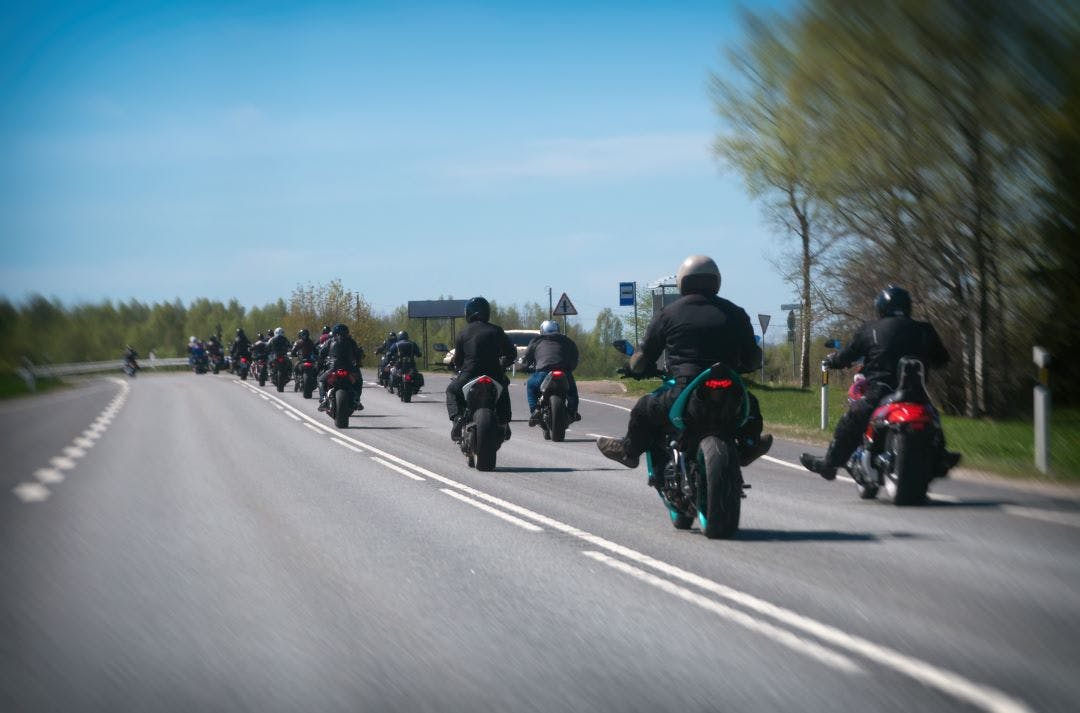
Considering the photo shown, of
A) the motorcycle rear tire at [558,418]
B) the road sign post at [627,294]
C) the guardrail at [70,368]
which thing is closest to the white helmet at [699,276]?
the motorcycle rear tire at [558,418]

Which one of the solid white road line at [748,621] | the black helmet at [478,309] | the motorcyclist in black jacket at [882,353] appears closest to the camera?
the solid white road line at [748,621]

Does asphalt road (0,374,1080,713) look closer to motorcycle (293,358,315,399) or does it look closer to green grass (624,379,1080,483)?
green grass (624,379,1080,483)

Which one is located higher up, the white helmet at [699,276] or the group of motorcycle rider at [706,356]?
the white helmet at [699,276]

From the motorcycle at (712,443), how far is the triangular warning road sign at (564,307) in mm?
30496

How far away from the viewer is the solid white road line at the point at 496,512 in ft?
31.8

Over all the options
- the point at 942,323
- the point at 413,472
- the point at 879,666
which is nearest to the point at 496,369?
the point at 413,472

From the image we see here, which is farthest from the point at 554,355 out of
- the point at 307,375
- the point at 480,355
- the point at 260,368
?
the point at 260,368

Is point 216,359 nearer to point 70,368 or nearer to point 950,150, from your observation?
point 70,368

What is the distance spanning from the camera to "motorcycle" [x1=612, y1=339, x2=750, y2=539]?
28.2 ft

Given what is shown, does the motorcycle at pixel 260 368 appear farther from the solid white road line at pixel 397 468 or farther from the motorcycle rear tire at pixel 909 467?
the motorcycle rear tire at pixel 909 467

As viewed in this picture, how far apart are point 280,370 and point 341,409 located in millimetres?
15596

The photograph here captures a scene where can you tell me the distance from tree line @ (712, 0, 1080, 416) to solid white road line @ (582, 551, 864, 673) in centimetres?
1438

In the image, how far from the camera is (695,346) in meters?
9.02

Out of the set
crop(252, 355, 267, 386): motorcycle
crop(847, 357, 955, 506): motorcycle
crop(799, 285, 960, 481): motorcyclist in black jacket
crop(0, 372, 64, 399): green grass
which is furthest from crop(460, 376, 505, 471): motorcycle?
crop(252, 355, 267, 386): motorcycle
